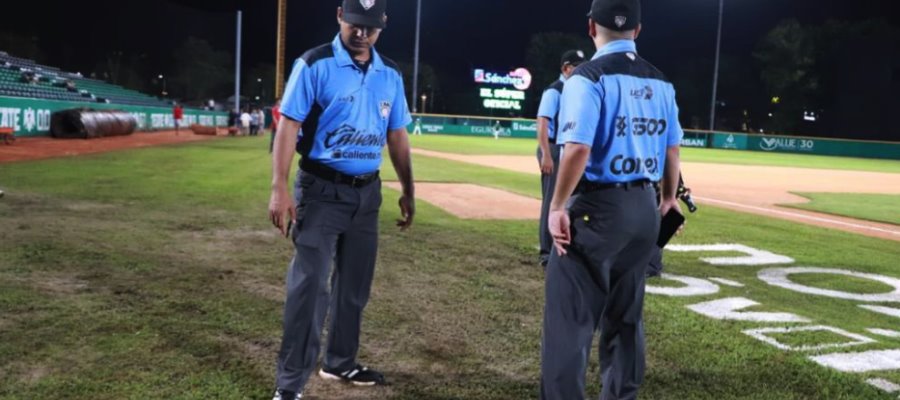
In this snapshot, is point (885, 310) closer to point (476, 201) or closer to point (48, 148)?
point (476, 201)

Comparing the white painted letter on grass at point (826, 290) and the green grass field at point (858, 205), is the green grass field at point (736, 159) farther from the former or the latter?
the white painted letter on grass at point (826, 290)

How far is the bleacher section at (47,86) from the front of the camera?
26.4m

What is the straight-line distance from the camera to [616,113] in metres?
3.03

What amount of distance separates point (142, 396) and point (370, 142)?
66.4 inches

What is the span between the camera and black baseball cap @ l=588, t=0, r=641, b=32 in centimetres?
307

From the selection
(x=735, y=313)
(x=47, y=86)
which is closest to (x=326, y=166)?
(x=735, y=313)

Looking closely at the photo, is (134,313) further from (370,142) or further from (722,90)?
(722,90)

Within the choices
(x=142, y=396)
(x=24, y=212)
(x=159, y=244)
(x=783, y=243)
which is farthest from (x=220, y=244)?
(x=783, y=243)

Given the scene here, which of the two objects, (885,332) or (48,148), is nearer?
(885,332)

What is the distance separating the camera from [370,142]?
12.0 feet

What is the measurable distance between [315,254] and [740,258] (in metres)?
6.00

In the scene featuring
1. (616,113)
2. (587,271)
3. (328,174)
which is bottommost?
(587,271)

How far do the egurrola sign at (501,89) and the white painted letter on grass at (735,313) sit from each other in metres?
60.0

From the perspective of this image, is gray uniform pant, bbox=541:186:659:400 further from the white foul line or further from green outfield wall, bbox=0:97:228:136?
green outfield wall, bbox=0:97:228:136
